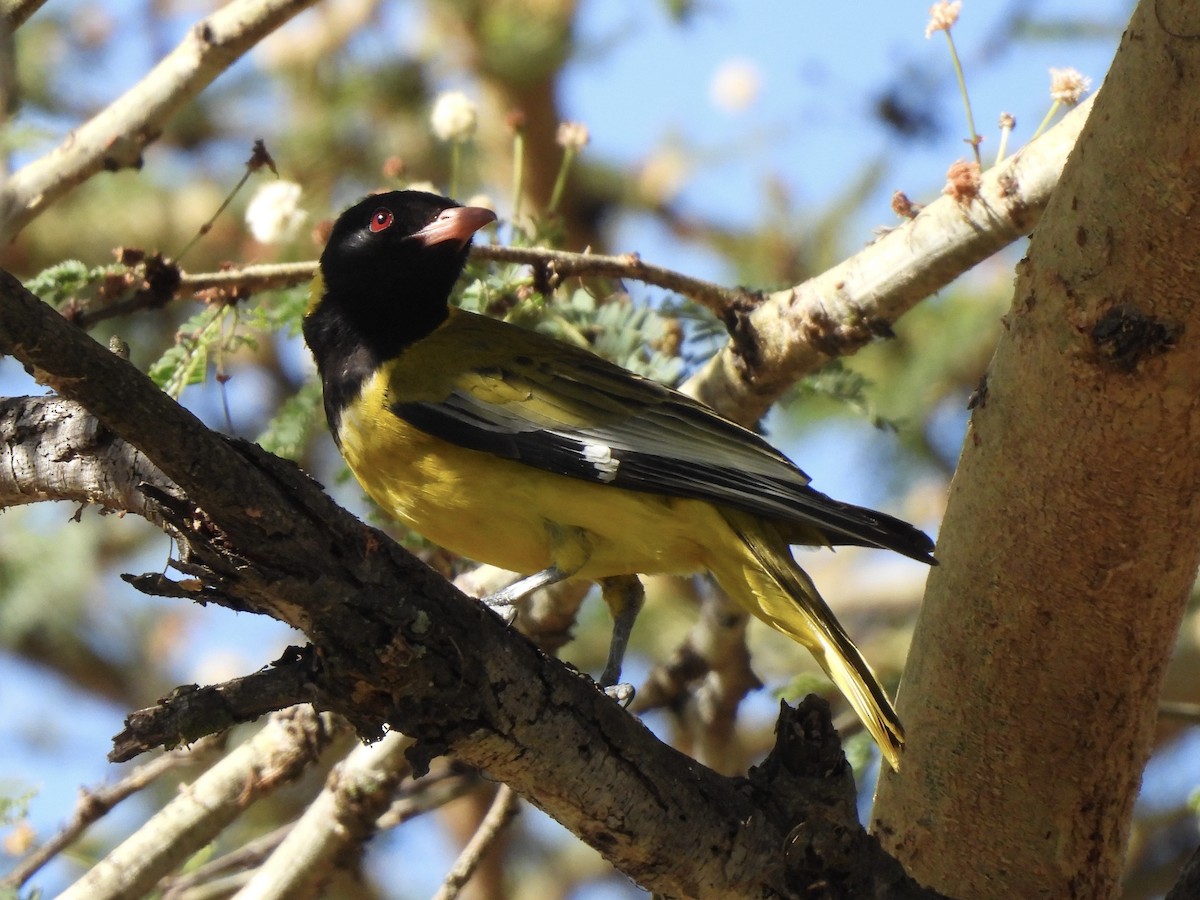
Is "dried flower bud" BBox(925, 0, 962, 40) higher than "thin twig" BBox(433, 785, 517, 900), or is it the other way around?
"dried flower bud" BBox(925, 0, 962, 40)

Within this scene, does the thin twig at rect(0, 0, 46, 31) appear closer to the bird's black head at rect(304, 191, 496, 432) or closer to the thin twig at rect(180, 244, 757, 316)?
the thin twig at rect(180, 244, 757, 316)

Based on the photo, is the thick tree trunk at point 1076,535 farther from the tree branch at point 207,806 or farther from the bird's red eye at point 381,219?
the bird's red eye at point 381,219

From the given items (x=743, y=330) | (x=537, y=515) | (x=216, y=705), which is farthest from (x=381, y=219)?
(x=216, y=705)

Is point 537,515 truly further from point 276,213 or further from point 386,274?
point 276,213

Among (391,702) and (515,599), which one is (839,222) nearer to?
(515,599)

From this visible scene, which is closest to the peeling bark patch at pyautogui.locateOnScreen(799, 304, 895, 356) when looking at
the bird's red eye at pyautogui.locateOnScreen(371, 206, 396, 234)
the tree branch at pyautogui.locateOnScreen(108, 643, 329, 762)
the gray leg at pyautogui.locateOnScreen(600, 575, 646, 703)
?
the gray leg at pyautogui.locateOnScreen(600, 575, 646, 703)

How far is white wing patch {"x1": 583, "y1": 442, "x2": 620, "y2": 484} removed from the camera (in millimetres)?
3871

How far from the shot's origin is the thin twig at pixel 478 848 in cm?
436

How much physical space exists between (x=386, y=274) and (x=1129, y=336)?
2.54m

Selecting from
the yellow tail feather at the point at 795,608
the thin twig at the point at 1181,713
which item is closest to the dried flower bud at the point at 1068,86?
the yellow tail feather at the point at 795,608

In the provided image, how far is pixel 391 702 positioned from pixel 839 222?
500 centimetres

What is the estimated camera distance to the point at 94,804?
14.6ft

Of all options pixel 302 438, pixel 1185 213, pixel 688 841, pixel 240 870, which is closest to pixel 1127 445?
pixel 1185 213

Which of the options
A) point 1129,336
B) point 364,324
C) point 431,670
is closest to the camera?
point 431,670
